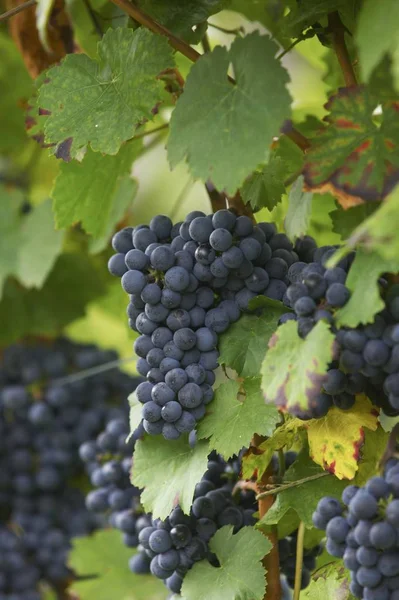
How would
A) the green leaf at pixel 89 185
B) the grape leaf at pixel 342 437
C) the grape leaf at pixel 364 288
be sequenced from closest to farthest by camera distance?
the grape leaf at pixel 364 288, the grape leaf at pixel 342 437, the green leaf at pixel 89 185

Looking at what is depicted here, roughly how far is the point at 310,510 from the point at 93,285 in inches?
43.1

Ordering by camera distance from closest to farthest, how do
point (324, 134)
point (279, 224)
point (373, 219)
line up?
point (373, 219)
point (324, 134)
point (279, 224)

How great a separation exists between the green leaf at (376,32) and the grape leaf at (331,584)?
490 millimetres

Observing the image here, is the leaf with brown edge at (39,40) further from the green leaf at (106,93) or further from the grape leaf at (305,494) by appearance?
the grape leaf at (305,494)

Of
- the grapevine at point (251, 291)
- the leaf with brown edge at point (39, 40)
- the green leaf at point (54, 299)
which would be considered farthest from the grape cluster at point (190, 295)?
the green leaf at point (54, 299)

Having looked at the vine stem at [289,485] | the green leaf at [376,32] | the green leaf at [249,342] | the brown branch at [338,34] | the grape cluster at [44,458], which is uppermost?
the green leaf at [376,32]

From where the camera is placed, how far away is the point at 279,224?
112cm

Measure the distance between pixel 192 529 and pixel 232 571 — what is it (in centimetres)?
9

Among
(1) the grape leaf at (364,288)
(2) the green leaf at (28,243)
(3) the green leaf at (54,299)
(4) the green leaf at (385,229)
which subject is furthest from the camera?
(3) the green leaf at (54,299)

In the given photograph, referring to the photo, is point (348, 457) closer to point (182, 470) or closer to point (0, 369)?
point (182, 470)

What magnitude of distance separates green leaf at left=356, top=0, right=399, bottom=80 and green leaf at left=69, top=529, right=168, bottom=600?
978 millimetres

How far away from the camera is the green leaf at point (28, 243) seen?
1597 mm

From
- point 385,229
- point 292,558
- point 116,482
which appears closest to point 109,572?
point 116,482

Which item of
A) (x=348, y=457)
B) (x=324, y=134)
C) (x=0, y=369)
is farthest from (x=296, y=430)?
(x=0, y=369)
